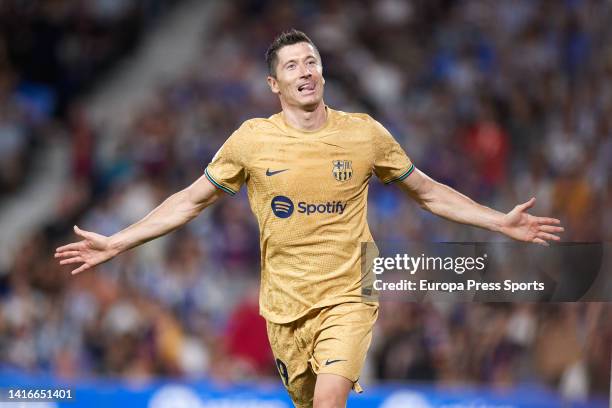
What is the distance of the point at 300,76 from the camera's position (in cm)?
570

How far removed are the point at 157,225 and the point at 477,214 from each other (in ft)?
5.61

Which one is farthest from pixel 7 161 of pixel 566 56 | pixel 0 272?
pixel 566 56

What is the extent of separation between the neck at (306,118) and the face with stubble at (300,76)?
26mm

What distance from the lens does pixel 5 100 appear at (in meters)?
12.2

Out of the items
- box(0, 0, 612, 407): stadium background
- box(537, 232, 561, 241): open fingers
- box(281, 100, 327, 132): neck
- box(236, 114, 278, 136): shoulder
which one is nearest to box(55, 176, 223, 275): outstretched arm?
box(236, 114, 278, 136): shoulder

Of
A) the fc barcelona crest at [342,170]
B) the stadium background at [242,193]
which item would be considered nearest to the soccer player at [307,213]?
the fc barcelona crest at [342,170]

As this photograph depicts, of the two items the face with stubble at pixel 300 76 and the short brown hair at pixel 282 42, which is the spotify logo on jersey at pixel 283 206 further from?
the short brown hair at pixel 282 42

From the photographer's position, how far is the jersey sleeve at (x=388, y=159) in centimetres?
580

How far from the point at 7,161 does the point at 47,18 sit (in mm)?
1971

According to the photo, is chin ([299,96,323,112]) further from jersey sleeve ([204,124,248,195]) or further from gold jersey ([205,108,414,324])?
jersey sleeve ([204,124,248,195])

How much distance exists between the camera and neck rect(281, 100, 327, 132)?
5750mm

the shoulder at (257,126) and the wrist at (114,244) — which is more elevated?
the shoulder at (257,126)

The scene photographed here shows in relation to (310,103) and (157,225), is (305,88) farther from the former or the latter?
(157,225)

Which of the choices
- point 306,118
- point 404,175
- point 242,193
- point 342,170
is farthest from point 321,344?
point 242,193
